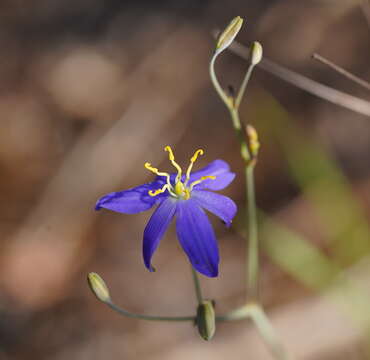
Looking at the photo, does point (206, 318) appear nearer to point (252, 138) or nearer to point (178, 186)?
point (178, 186)

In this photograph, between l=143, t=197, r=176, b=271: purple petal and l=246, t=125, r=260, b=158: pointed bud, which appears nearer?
l=143, t=197, r=176, b=271: purple petal

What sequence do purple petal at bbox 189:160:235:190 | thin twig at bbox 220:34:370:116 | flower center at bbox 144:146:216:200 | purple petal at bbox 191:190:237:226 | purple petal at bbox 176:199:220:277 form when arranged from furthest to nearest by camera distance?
thin twig at bbox 220:34:370:116, purple petal at bbox 189:160:235:190, flower center at bbox 144:146:216:200, purple petal at bbox 191:190:237:226, purple petal at bbox 176:199:220:277

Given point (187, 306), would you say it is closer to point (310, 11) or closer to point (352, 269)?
→ point (352, 269)

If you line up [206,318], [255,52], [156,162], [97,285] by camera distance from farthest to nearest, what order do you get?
[156,162] → [97,285] → [255,52] → [206,318]

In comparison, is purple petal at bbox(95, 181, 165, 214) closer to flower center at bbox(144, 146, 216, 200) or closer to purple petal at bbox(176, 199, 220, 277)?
flower center at bbox(144, 146, 216, 200)

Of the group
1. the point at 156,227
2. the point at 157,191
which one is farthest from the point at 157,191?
the point at 156,227

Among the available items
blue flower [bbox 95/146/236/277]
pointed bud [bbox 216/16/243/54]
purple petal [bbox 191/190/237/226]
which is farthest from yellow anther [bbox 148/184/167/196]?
pointed bud [bbox 216/16/243/54]

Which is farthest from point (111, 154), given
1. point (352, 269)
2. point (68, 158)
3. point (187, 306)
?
point (352, 269)

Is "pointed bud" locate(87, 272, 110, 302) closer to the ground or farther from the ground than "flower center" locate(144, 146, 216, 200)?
closer to the ground

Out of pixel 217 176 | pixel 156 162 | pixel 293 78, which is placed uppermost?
pixel 217 176
